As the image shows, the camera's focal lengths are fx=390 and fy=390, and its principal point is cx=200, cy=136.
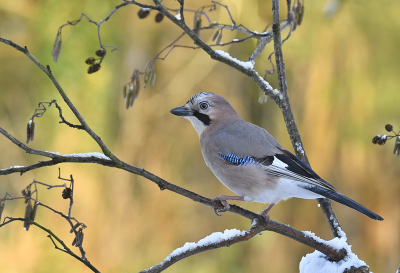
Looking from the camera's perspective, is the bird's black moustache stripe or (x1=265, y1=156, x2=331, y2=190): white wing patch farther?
the bird's black moustache stripe

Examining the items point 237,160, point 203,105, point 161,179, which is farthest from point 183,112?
point 161,179

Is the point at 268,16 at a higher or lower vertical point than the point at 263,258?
higher

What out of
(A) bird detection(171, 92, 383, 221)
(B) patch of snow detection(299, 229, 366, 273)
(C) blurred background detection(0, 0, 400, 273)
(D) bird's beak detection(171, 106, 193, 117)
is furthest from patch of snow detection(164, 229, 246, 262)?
(C) blurred background detection(0, 0, 400, 273)

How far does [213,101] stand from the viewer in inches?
73.8

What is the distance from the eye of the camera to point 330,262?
57.9 inches

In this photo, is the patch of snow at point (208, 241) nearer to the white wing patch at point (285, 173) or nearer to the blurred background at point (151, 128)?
the white wing patch at point (285, 173)

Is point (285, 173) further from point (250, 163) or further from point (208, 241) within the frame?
point (208, 241)

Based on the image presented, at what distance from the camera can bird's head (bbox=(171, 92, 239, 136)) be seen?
1.84 metres

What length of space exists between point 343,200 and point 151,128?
2856 millimetres

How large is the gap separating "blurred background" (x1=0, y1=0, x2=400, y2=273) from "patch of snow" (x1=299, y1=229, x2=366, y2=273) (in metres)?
2.17

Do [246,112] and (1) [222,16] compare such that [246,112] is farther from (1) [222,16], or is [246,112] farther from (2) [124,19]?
(2) [124,19]

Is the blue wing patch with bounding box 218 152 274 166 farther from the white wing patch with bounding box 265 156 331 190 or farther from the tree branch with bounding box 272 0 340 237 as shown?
the tree branch with bounding box 272 0 340 237

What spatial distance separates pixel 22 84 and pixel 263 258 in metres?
3.29

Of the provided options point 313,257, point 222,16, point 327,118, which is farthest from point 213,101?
point 222,16
